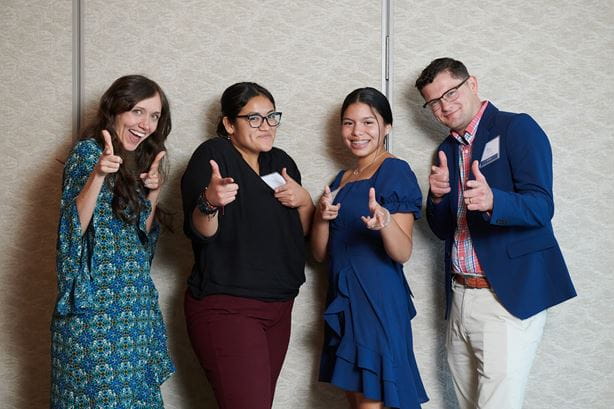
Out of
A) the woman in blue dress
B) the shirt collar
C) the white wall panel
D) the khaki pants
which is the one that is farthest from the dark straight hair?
the khaki pants

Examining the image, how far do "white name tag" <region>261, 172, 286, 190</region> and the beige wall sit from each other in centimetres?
39

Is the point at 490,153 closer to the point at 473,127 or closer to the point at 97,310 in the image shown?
the point at 473,127

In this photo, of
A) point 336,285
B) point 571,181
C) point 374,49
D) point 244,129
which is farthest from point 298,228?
point 571,181

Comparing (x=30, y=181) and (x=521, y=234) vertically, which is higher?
(x=30, y=181)

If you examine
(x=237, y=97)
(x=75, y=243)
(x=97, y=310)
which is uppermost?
(x=237, y=97)

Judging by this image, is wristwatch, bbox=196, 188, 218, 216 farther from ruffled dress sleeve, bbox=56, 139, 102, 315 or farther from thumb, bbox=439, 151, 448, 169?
thumb, bbox=439, 151, 448, 169

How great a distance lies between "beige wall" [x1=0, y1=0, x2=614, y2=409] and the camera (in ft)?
8.57

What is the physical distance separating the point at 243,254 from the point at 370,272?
18.0 inches

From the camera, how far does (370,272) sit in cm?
223

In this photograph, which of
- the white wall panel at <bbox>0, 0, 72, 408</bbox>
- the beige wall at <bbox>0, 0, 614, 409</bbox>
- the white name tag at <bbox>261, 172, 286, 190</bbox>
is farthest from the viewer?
the white wall panel at <bbox>0, 0, 72, 408</bbox>

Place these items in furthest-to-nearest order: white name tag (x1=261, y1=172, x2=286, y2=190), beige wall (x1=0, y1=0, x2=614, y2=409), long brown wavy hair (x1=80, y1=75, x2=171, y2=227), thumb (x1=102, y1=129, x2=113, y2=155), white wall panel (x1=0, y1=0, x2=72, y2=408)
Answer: white wall panel (x1=0, y1=0, x2=72, y2=408) → beige wall (x1=0, y1=0, x2=614, y2=409) → white name tag (x1=261, y1=172, x2=286, y2=190) → long brown wavy hair (x1=80, y1=75, x2=171, y2=227) → thumb (x1=102, y1=129, x2=113, y2=155)

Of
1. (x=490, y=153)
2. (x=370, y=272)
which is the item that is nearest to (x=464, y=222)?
(x=490, y=153)

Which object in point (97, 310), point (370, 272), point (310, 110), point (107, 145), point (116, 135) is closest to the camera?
point (107, 145)

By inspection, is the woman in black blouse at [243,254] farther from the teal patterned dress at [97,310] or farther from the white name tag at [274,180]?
the teal patterned dress at [97,310]
